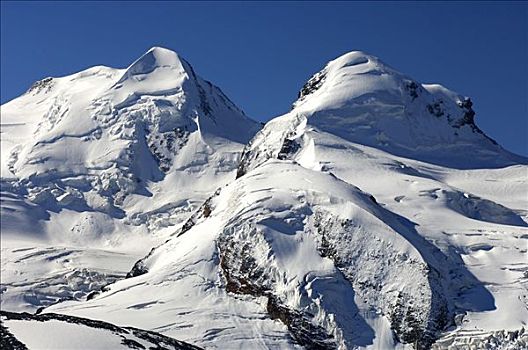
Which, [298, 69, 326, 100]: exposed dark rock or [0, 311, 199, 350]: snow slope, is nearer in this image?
[0, 311, 199, 350]: snow slope

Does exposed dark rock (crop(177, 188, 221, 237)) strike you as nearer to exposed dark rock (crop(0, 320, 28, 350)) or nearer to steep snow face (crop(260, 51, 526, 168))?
steep snow face (crop(260, 51, 526, 168))

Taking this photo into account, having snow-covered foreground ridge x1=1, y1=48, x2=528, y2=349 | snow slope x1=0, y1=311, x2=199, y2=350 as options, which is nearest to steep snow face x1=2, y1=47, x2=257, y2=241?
snow-covered foreground ridge x1=1, y1=48, x2=528, y2=349

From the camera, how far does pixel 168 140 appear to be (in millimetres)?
168500

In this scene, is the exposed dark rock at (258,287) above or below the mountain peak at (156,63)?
below

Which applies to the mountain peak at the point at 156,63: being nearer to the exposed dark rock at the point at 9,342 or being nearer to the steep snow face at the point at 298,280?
the steep snow face at the point at 298,280

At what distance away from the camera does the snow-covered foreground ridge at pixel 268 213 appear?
87.3 m

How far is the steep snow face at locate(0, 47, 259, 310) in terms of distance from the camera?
151m

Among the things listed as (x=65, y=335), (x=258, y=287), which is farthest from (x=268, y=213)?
(x=65, y=335)

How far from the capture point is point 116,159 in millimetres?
164250

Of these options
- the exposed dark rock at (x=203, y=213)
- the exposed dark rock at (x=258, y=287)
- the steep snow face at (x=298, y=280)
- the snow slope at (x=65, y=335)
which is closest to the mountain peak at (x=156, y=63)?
the exposed dark rock at (x=203, y=213)

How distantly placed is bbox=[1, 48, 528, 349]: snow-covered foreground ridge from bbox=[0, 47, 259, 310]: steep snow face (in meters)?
0.30

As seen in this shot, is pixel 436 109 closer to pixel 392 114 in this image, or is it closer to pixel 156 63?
pixel 392 114

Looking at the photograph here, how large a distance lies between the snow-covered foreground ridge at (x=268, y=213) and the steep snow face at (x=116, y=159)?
296mm

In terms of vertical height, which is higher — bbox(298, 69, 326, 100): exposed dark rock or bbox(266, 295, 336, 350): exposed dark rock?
bbox(298, 69, 326, 100): exposed dark rock
